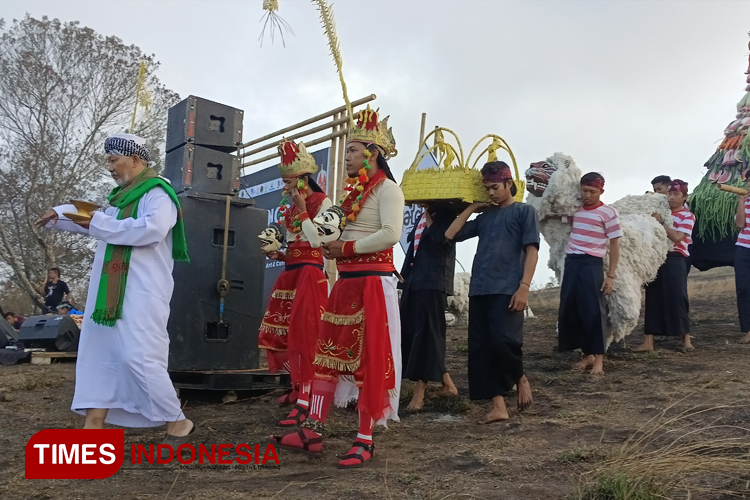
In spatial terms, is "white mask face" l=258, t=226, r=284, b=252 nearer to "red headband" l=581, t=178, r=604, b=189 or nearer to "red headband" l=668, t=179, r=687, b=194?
"red headband" l=581, t=178, r=604, b=189

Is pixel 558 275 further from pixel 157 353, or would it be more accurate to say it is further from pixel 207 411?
pixel 157 353

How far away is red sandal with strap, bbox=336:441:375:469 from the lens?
134 inches

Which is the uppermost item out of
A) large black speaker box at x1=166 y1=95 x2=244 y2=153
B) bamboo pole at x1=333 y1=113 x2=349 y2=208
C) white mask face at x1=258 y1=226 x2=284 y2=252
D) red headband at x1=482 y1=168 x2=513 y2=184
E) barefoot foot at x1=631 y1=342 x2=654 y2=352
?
bamboo pole at x1=333 y1=113 x2=349 y2=208

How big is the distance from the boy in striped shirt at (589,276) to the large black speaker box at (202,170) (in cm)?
294

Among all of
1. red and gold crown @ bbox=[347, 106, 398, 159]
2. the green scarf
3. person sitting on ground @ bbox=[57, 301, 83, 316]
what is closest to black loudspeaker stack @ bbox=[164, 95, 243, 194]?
the green scarf

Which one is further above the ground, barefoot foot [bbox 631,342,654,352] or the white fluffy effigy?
the white fluffy effigy

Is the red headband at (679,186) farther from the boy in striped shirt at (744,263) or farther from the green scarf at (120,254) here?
the green scarf at (120,254)

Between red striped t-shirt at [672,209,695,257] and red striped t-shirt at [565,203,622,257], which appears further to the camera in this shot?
red striped t-shirt at [672,209,695,257]

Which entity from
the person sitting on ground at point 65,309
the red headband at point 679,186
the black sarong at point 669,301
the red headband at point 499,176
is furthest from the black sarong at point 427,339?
the person sitting on ground at point 65,309

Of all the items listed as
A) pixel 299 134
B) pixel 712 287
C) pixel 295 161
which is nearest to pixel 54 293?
pixel 299 134

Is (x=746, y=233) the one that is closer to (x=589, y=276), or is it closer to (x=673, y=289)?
(x=673, y=289)

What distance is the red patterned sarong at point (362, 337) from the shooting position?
3.56 m

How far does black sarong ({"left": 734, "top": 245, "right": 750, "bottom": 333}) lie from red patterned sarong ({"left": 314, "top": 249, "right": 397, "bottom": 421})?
4.64m

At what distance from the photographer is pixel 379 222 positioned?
148 inches
